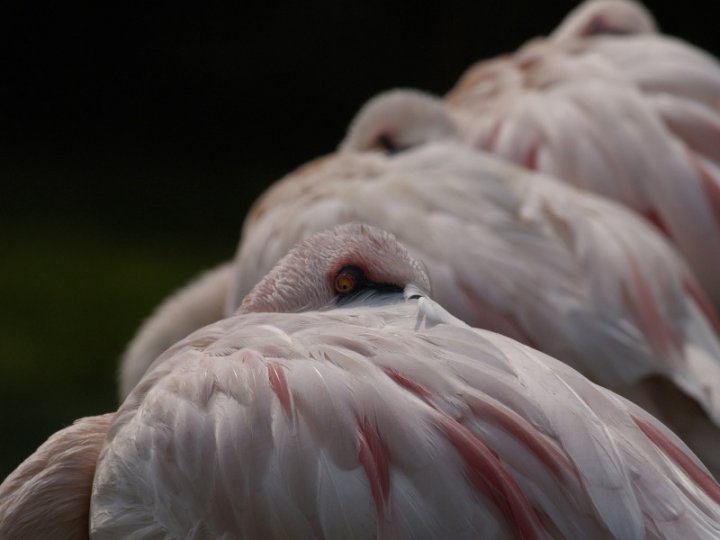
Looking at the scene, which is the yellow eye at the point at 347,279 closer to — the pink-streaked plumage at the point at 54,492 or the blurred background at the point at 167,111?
the pink-streaked plumage at the point at 54,492

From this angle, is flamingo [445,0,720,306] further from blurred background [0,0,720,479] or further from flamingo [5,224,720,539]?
blurred background [0,0,720,479]

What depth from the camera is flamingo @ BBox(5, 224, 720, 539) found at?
1.58m

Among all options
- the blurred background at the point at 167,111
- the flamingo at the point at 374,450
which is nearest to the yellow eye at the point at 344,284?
the flamingo at the point at 374,450

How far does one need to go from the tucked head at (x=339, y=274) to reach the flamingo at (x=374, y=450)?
0.16 meters

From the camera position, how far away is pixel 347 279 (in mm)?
2031

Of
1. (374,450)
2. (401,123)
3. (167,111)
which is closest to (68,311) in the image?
(167,111)

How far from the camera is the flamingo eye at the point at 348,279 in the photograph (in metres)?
2.02

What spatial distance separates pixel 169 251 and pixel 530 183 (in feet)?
12.1

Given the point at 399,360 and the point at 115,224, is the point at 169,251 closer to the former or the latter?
the point at 115,224

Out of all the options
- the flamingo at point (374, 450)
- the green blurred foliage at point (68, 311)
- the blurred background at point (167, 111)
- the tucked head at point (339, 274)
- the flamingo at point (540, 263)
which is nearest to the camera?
the flamingo at point (374, 450)

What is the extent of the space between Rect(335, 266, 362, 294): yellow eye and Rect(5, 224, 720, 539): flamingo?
0.18m

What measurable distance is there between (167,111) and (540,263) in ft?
18.7

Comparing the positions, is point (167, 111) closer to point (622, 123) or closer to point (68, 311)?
point (68, 311)

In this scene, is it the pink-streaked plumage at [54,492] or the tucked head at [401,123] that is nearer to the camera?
the pink-streaked plumage at [54,492]
